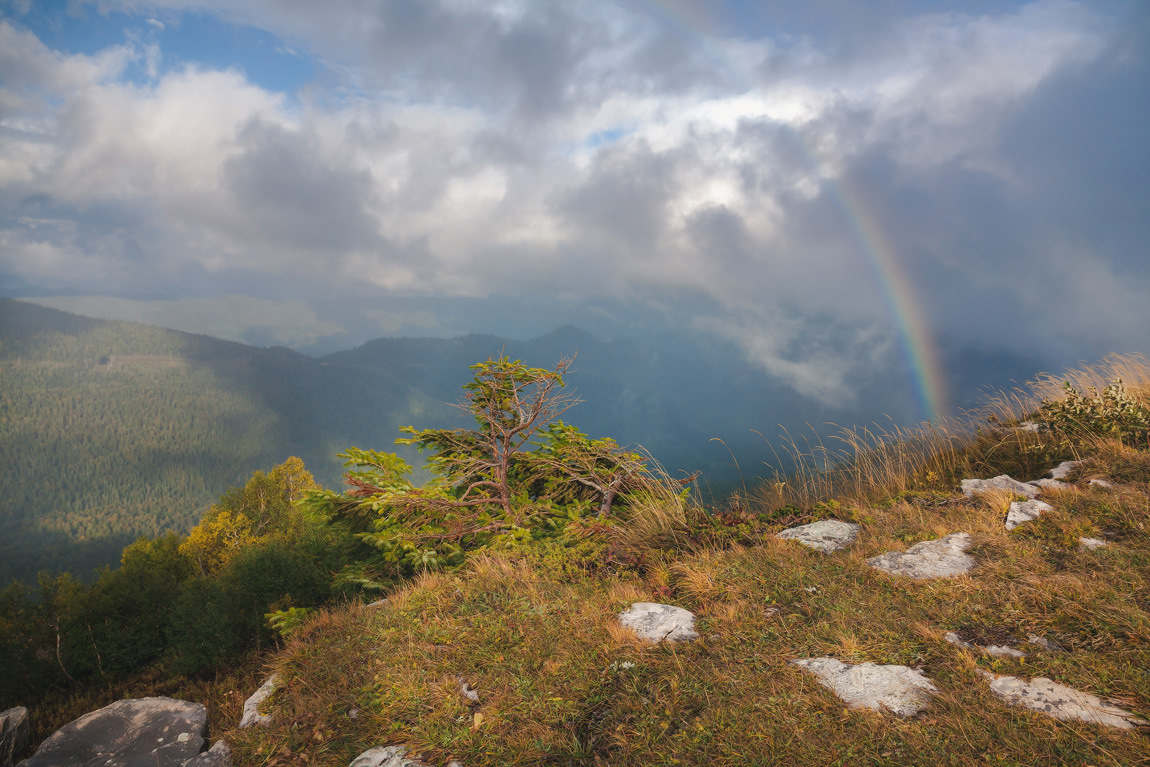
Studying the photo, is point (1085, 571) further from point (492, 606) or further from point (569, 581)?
point (492, 606)

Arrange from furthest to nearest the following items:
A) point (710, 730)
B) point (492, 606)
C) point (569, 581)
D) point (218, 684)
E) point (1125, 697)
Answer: point (218, 684), point (569, 581), point (492, 606), point (710, 730), point (1125, 697)

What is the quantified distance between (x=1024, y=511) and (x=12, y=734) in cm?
1177

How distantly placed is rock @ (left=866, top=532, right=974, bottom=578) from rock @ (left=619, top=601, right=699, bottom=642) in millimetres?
2030

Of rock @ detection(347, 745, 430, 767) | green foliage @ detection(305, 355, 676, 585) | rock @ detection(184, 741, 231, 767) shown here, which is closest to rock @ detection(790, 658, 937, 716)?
rock @ detection(347, 745, 430, 767)

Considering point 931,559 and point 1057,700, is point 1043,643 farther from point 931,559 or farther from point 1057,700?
point 931,559

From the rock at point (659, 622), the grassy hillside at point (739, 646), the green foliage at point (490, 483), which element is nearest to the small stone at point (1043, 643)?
the grassy hillside at point (739, 646)

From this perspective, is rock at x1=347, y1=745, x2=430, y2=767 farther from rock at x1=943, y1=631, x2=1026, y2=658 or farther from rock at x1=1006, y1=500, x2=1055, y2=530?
rock at x1=1006, y1=500, x2=1055, y2=530

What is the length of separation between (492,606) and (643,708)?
6.93 feet

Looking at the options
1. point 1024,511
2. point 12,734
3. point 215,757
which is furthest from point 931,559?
point 12,734

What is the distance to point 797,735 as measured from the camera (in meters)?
2.70

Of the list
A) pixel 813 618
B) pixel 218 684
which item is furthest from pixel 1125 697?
pixel 218 684

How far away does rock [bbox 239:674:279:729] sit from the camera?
4.31 m

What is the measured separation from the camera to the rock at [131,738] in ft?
14.6

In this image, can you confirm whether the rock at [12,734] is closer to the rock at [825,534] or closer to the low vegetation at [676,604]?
the low vegetation at [676,604]
